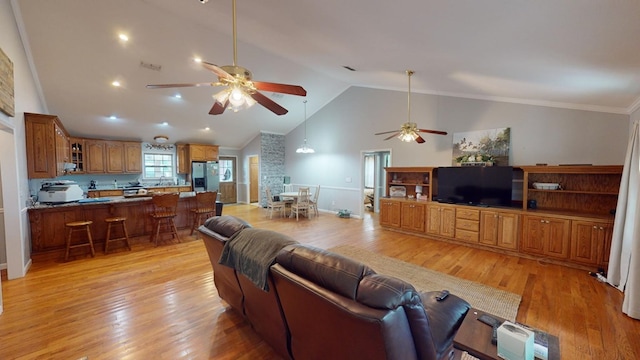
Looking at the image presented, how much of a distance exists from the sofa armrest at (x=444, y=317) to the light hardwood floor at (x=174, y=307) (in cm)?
128

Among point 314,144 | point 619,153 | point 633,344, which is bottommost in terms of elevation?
point 633,344

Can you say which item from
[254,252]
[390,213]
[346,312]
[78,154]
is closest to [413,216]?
[390,213]

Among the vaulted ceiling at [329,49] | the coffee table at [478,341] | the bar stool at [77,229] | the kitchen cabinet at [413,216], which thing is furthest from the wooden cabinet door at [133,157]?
the coffee table at [478,341]

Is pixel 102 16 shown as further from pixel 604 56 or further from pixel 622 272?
pixel 622 272

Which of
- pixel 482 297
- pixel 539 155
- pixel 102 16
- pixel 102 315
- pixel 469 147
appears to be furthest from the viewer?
pixel 469 147

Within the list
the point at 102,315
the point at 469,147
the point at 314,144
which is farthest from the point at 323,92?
the point at 102,315

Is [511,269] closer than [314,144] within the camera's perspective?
Yes

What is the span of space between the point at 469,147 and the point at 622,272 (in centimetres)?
294

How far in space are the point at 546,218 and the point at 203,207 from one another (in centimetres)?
649

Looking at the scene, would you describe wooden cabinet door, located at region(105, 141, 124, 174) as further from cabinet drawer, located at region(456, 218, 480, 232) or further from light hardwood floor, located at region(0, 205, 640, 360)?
cabinet drawer, located at region(456, 218, 480, 232)

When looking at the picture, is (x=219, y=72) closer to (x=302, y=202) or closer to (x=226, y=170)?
(x=302, y=202)

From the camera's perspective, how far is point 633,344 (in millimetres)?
2148

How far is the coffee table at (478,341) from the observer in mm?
1295

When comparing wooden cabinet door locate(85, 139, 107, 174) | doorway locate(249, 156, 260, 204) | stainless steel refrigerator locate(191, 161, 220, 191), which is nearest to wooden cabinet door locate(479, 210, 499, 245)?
doorway locate(249, 156, 260, 204)
